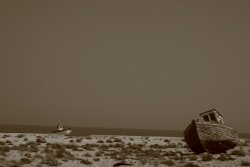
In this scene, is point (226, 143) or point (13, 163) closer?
point (13, 163)

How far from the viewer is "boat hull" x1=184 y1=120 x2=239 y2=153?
30.0 metres

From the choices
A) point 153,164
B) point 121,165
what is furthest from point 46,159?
point 153,164

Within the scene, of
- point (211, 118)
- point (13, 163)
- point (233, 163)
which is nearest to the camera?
point (13, 163)

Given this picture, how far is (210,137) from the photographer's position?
98.0 feet

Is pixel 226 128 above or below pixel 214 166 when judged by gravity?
above

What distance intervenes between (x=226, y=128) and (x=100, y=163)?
37.5ft

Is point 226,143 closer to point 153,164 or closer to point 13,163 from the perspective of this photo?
point 153,164

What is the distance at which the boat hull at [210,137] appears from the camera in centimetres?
2995

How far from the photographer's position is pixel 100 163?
2580cm

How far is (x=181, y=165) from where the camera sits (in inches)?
983

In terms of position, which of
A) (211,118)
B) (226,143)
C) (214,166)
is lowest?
(214,166)

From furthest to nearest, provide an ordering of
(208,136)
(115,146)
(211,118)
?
1. (115,146)
2. (211,118)
3. (208,136)

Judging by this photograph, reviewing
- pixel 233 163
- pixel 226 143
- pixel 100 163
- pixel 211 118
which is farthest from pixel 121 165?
pixel 211 118

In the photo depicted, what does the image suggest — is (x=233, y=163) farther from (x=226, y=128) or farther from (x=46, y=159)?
(x=46, y=159)
